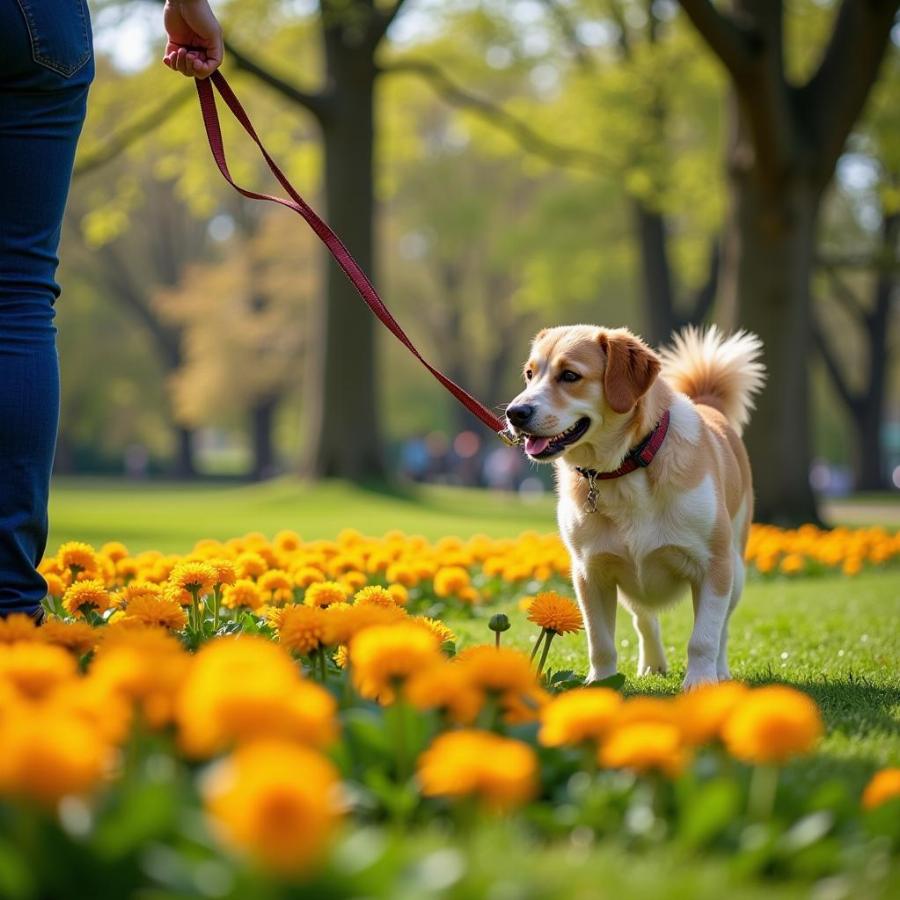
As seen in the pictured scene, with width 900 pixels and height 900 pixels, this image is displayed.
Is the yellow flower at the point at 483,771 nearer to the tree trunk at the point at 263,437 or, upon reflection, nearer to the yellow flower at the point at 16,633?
the yellow flower at the point at 16,633

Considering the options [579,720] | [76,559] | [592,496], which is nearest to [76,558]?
[76,559]

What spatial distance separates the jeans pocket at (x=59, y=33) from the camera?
360 cm

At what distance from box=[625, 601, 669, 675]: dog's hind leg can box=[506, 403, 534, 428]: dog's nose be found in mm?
926

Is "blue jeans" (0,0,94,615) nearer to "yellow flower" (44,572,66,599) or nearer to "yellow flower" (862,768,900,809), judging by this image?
"yellow flower" (44,572,66,599)

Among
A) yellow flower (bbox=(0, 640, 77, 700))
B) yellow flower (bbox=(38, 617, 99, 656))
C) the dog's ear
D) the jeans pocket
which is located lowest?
yellow flower (bbox=(38, 617, 99, 656))

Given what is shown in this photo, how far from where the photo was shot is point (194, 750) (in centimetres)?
208

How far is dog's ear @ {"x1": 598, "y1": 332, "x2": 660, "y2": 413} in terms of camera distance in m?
4.56

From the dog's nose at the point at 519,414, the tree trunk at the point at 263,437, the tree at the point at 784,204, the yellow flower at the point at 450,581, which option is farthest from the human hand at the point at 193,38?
the tree trunk at the point at 263,437

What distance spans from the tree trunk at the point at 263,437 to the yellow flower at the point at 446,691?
4137 centimetres

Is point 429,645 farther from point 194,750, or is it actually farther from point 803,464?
point 803,464

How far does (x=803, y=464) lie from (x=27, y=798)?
12.4 m

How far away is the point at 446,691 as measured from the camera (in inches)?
87.3

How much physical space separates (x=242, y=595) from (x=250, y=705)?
100.0 inches

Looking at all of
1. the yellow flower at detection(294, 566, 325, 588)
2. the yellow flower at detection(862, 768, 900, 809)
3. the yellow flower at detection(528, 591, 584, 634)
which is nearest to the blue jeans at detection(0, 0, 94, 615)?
the yellow flower at detection(294, 566, 325, 588)
